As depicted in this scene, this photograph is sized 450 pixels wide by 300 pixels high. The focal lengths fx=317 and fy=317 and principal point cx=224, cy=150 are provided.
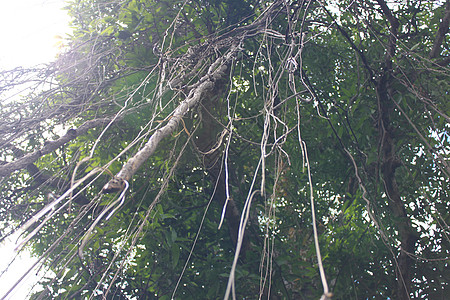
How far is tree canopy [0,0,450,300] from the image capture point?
1773mm

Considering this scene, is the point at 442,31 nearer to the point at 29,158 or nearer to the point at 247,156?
the point at 247,156

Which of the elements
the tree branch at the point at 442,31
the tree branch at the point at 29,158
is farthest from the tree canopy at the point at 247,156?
the tree branch at the point at 29,158

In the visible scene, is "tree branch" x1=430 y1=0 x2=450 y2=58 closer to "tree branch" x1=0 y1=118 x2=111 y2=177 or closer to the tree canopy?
the tree canopy

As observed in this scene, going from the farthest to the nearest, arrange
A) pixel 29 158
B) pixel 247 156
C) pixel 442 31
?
pixel 247 156 < pixel 442 31 < pixel 29 158

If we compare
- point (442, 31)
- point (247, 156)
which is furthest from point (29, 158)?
point (442, 31)

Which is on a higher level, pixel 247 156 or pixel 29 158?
pixel 247 156

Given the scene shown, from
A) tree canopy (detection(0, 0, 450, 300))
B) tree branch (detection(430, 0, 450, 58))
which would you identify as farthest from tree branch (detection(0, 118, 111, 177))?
tree branch (detection(430, 0, 450, 58))

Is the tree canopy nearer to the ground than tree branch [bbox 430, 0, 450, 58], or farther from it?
nearer to the ground

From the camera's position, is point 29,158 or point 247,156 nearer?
point 29,158

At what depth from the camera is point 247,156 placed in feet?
7.19

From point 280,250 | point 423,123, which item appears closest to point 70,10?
point 280,250

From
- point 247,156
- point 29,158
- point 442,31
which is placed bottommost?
point 29,158

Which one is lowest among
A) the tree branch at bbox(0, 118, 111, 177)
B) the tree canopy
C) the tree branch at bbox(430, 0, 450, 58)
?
the tree branch at bbox(0, 118, 111, 177)

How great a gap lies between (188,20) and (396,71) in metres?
1.41
